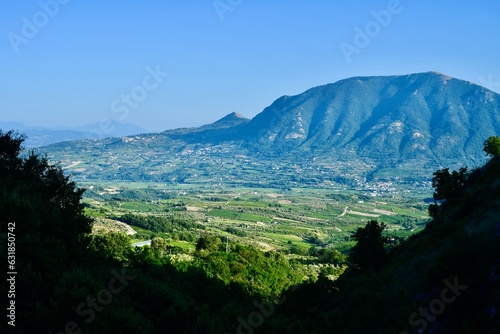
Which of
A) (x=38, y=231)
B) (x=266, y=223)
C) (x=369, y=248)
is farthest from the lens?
(x=266, y=223)

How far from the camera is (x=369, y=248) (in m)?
36.1

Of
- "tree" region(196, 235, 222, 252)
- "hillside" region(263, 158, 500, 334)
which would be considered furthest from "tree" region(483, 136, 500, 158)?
"tree" region(196, 235, 222, 252)

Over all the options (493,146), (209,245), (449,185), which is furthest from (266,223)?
(449,185)

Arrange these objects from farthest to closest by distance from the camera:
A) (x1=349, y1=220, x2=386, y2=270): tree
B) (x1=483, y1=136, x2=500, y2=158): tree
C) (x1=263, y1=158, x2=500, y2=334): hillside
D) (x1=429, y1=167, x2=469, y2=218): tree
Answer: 1. (x1=483, y1=136, x2=500, y2=158): tree
2. (x1=429, y1=167, x2=469, y2=218): tree
3. (x1=349, y1=220, x2=386, y2=270): tree
4. (x1=263, y1=158, x2=500, y2=334): hillside

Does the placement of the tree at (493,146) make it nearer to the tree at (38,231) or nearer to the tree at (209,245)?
the tree at (38,231)

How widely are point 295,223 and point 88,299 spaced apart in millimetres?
154654

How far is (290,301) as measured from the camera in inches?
1220

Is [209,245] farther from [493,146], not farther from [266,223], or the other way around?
[266,223]

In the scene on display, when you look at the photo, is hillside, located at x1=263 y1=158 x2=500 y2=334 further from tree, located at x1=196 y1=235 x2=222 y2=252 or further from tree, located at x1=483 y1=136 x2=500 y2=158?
tree, located at x1=196 y1=235 x2=222 y2=252

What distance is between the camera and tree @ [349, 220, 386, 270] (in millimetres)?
35812

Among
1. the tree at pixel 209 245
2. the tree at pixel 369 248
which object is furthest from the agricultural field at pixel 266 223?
the tree at pixel 369 248

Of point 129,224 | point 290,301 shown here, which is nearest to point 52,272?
point 290,301

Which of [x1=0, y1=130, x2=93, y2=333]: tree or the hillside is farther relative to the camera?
[x1=0, y1=130, x2=93, y2=333]: tree

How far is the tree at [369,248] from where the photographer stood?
35.8 m
